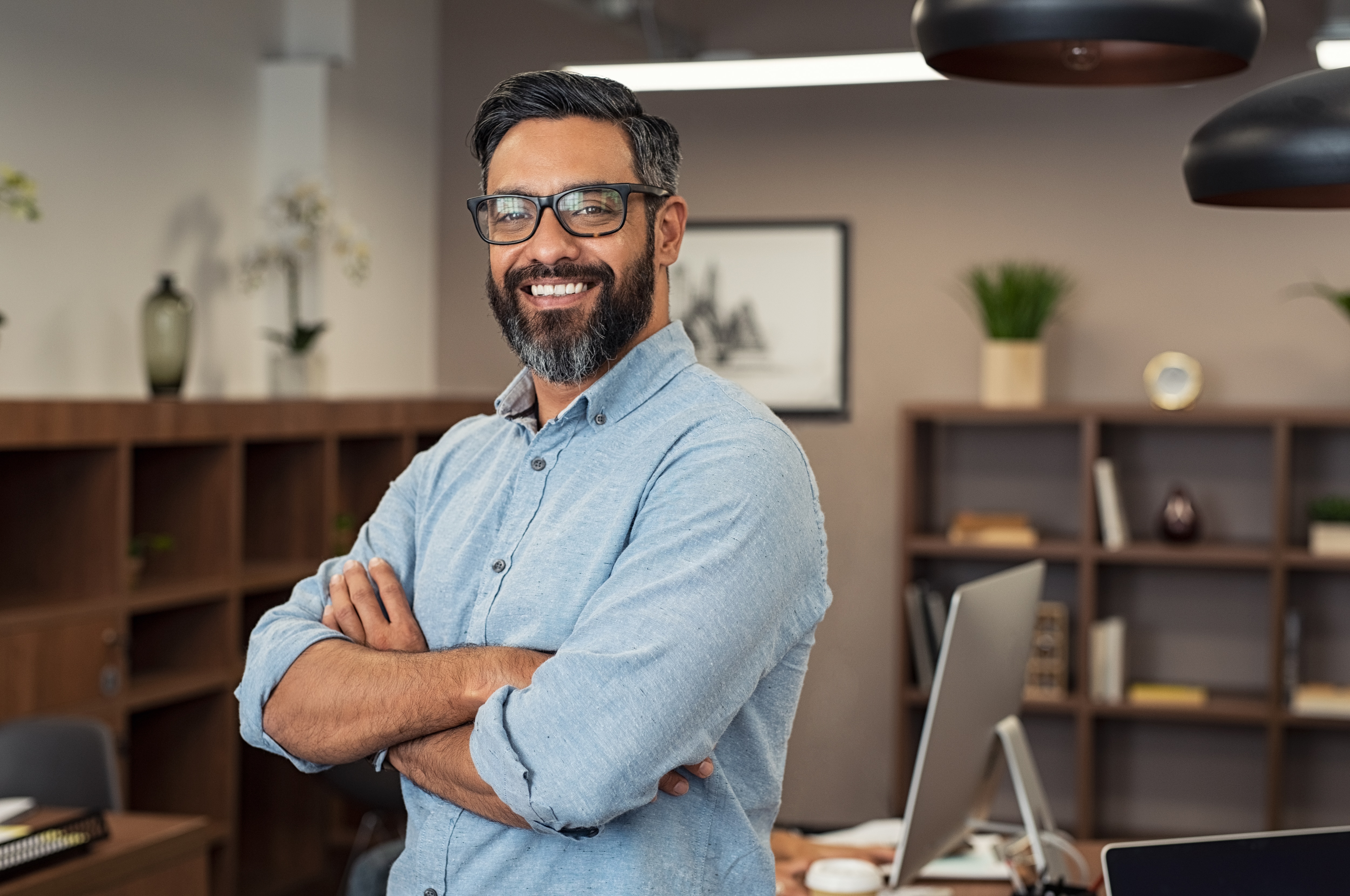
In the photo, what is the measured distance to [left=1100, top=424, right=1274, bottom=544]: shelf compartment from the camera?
5285mm

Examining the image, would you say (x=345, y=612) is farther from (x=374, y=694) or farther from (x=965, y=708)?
(x=965, y=708)

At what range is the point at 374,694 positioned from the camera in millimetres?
1593

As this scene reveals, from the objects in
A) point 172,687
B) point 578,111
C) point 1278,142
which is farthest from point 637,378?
point 172,687

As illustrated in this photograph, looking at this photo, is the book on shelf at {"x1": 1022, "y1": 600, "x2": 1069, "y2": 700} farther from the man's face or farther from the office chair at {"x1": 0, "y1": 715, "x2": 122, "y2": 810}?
the man's face

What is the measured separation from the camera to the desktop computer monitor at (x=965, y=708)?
2.20 metres

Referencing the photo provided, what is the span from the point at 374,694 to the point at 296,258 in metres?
3.61

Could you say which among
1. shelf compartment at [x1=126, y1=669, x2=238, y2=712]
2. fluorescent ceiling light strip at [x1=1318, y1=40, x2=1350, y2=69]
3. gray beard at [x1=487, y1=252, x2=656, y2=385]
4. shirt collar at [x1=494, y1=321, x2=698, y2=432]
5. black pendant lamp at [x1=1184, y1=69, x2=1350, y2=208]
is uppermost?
fluorescent ceiling light strip at [x1=1318, y1=40, x2=1350, y2=69]

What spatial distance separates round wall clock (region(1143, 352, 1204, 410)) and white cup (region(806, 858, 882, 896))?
323 cm

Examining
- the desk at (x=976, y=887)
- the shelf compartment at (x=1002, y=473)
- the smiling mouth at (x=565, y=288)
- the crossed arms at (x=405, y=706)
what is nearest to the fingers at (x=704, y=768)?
the crossed arms at (x=405, y=706)

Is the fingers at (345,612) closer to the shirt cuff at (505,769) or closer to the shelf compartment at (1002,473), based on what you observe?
the shirt cuff at (505,769)

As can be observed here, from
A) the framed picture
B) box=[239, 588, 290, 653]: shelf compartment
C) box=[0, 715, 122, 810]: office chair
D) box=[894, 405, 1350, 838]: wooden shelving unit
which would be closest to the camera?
box=[0, 715, 122, 810]: office chair

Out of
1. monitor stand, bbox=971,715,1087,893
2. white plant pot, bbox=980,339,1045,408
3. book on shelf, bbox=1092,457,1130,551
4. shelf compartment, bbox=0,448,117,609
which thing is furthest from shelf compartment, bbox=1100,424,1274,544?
shelf compartment, bbox=0,448,117,609

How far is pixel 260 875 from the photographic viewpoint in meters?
4.88

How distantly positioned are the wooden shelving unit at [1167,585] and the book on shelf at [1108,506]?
38 mm
